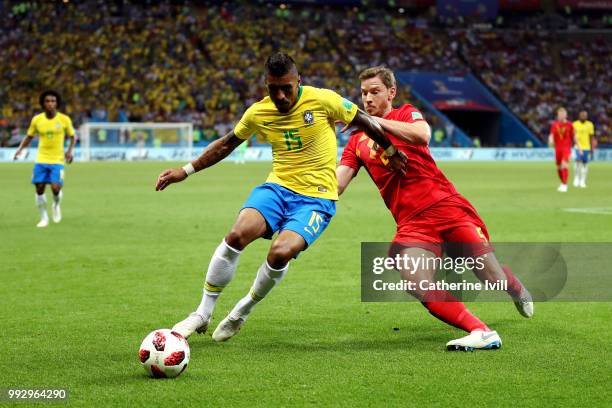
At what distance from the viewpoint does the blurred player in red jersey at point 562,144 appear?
83.7 feet

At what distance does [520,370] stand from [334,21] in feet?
189

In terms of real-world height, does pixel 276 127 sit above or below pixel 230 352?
above

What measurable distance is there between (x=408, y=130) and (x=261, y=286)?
151 centimetres

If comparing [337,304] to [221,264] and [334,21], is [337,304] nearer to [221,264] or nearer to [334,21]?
[221,264]

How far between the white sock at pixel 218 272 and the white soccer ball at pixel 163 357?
0.99 m

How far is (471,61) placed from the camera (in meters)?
62.5

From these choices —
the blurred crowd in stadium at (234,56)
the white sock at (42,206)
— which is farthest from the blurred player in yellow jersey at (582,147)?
the blurred crowd in stadium at (234,56)

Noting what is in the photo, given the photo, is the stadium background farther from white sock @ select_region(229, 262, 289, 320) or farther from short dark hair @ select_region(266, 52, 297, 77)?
short dark hair @ select_region(266, 52, 297, 77)

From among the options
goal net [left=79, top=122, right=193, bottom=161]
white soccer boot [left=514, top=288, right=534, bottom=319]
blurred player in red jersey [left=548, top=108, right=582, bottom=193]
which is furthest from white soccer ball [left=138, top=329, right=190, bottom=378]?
goal net [left=79, top=122, right=193, bottom=161]

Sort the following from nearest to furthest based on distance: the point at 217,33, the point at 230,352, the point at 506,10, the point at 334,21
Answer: the point at 230,352 → the point at 217,33 → the point at 334,21 → the point at 506,10

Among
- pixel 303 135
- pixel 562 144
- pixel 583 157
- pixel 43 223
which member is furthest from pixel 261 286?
pixel 583 157

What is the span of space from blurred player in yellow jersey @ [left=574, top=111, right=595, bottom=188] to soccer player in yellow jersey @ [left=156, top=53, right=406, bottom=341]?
22.4 m

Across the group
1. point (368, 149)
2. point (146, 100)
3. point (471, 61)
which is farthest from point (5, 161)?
point (368, 149)

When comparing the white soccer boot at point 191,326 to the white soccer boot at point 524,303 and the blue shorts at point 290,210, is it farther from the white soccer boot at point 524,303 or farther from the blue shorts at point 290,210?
the white soccer boot at point 524,303
